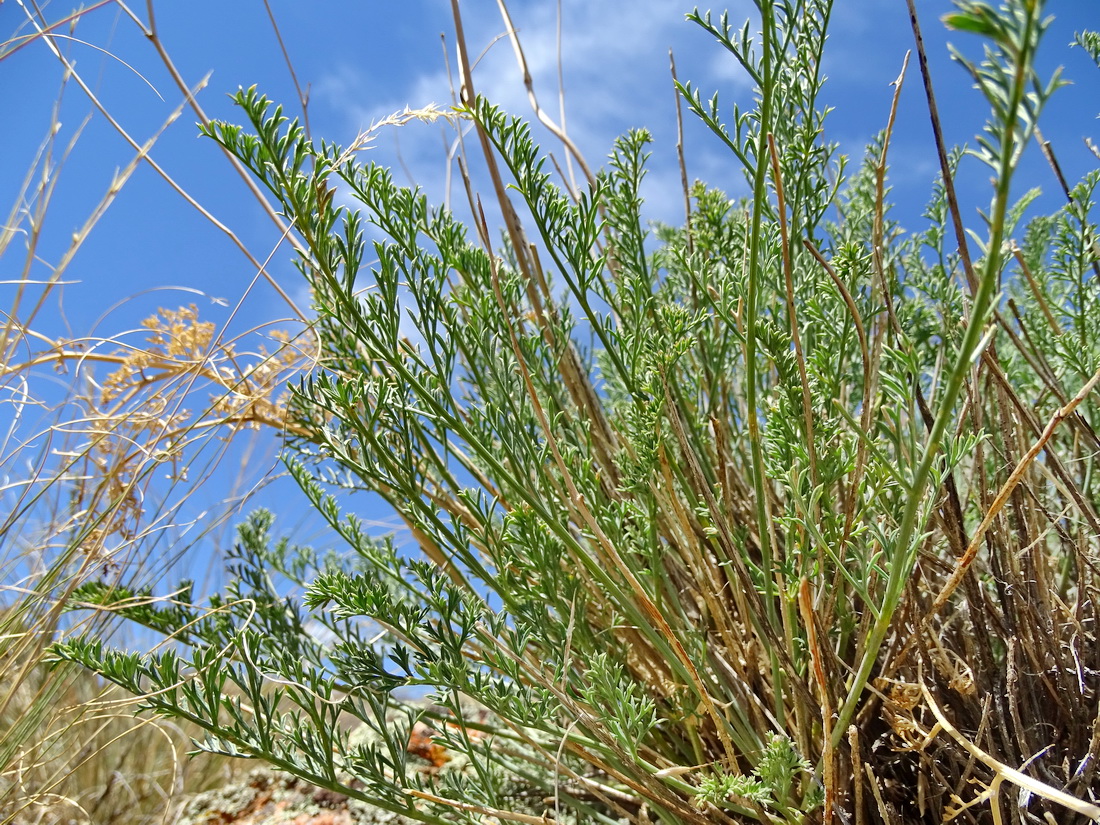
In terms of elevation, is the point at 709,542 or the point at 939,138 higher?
the point at 939,138

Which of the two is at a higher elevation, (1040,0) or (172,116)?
(172,116)

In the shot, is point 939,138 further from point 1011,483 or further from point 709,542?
point 709,542

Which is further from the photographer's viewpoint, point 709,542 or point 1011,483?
point 709,542

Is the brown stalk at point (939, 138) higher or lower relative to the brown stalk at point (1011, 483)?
higher

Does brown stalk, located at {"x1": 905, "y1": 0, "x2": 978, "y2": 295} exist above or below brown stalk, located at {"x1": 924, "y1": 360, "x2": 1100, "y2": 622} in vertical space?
above

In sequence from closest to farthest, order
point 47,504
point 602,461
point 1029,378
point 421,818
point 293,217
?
point 293,217, point 421,818, point 602,461, point 1029,378, point 47,504

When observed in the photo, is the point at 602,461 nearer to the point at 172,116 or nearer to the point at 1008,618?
the point at 1008,618

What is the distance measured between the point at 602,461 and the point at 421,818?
61cm

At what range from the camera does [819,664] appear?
0.83 meters

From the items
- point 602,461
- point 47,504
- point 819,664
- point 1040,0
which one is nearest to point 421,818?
point 819,664

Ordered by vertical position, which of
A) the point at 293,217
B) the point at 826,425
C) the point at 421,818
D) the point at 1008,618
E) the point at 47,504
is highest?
the point at 47,504

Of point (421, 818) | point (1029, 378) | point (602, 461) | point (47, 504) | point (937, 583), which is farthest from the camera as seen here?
point (47, 504)

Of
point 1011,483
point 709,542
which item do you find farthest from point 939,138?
point 709,542

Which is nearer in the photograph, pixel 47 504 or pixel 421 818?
pixel 421 818
